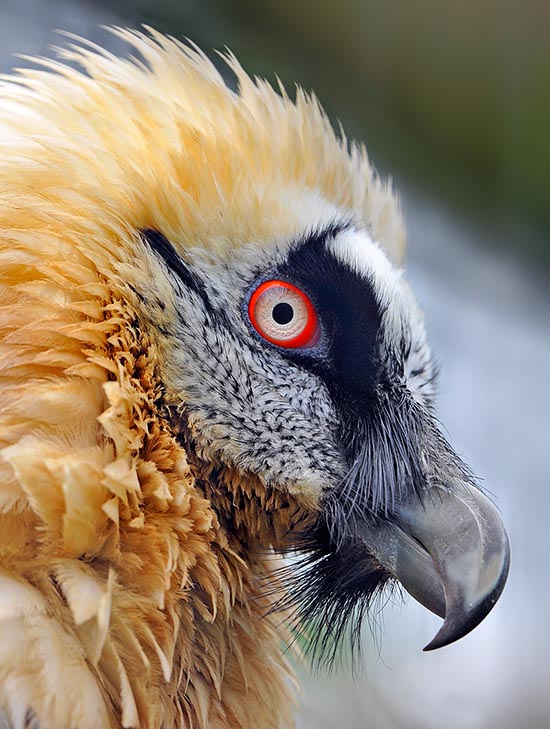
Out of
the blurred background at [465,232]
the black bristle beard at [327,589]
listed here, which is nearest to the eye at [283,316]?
the black bristle beard at [327,589]

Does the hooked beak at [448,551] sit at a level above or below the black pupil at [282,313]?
below

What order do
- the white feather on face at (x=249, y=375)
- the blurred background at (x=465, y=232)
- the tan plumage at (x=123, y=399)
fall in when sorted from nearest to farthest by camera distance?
the tan plumage at (x=123, y=399)
the white feather on face at (x=249, y=375)
the blurred background at (x=465, y=232)

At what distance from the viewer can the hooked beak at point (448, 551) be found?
0.68m

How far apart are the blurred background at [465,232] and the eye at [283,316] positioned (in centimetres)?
49

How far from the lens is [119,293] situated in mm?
688

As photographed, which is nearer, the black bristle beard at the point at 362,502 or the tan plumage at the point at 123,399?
the tan plumage at the point at 123,399

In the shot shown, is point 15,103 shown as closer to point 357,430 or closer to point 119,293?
point 119,293

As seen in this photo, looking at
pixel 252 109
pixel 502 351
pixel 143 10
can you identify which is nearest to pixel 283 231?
pixel 252 109

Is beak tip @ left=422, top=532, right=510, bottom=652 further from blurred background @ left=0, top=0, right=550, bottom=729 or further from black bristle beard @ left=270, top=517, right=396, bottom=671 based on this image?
blurred background @ left=0, top=0, right=550, bottom=729

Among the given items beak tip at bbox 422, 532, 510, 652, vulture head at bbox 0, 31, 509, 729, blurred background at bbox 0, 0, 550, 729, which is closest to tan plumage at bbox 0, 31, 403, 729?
vulture head at bbox 0, 31, 509, 729

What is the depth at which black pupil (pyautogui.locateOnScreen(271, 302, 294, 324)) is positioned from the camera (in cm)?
75

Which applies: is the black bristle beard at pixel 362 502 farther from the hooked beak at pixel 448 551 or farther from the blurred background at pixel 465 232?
the blurred background at pixel 465 232

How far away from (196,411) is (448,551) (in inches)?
9.4

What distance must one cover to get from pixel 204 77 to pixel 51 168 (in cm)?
20
